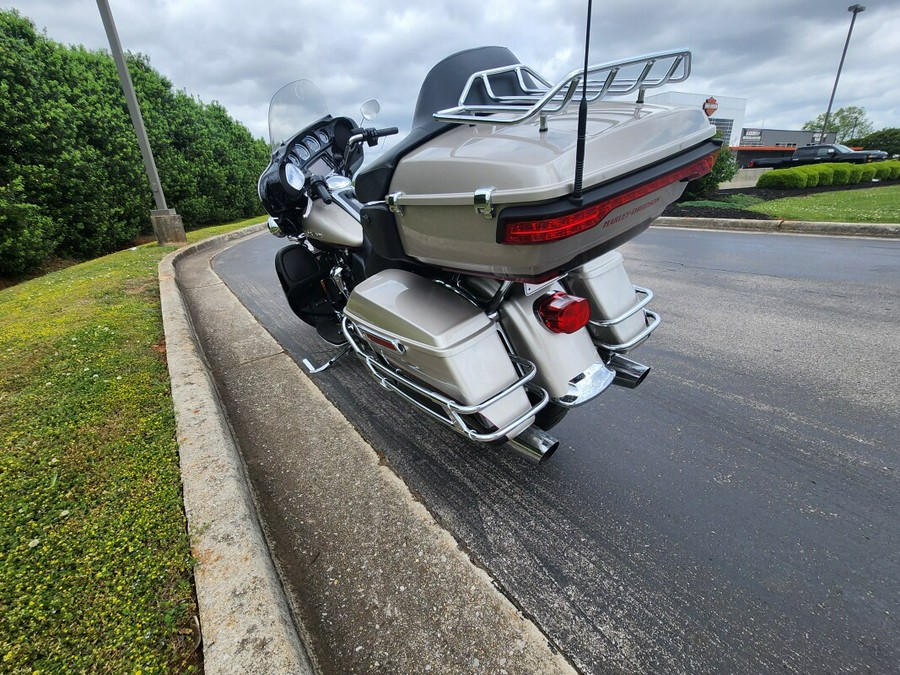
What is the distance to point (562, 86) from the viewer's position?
4.17ft

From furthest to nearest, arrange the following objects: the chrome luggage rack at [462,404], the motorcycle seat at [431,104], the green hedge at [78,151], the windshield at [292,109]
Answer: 1. the green hedge at [78,151]
2. the windshield at [292,109]
3. the motorcycle seat at [431,104]
4. the chrome luggage rack at [462,404]

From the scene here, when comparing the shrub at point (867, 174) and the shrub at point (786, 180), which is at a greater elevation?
the shrub at point (786, 180)

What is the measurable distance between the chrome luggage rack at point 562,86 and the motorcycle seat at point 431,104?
0.35 feet

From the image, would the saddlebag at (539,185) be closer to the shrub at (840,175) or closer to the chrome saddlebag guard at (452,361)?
the chrome saddlebag guard at (452,361)

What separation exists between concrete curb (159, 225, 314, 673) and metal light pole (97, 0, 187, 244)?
8.46 metres

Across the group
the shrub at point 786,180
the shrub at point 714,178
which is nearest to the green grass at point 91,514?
the shrub at point 714,178

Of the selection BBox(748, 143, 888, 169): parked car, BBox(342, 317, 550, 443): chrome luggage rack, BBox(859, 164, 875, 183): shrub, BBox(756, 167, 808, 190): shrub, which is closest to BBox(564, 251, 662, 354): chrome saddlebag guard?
BBox(342, 317, 550, 443): chrome luggage rack

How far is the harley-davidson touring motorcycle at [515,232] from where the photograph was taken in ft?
4.47

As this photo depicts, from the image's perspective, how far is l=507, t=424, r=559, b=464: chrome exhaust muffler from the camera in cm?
167

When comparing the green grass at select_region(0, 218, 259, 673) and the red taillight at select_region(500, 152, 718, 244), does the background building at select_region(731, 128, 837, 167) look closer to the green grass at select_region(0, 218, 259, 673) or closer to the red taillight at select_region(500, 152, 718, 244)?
the red taillight at select_region(500, 152, 718, 244)

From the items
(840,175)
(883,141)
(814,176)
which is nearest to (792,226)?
(814,176)

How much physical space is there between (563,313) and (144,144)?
1004 cm

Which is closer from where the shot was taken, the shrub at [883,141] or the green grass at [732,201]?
the green grass at [732,201]

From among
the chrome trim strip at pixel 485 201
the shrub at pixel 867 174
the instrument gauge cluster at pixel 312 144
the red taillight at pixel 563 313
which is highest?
the instrument gauge cluster at pixel 312 144
